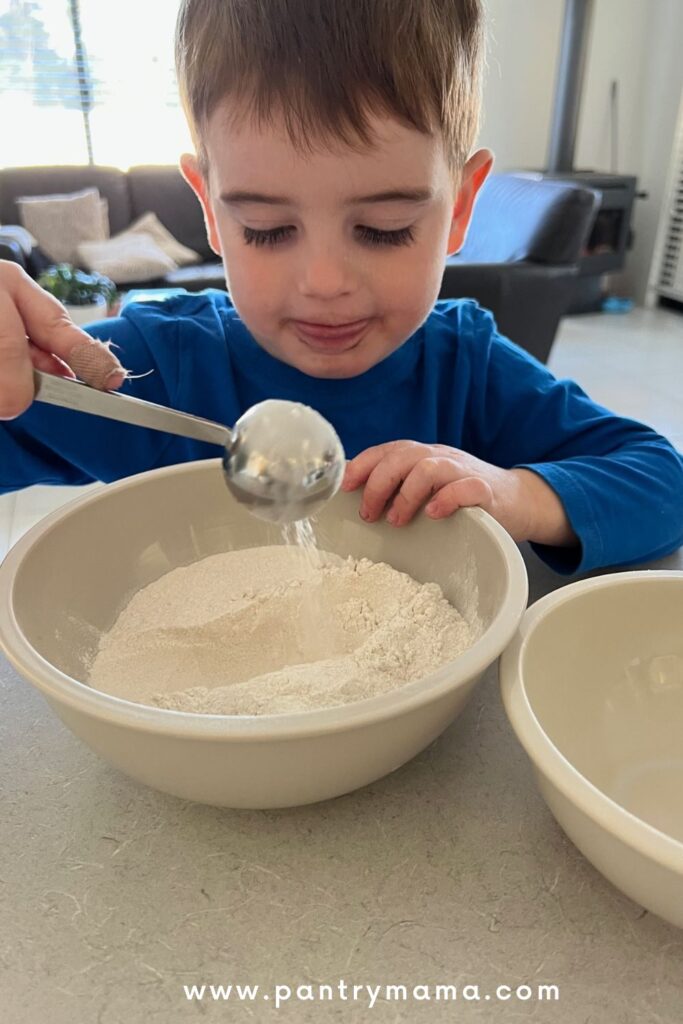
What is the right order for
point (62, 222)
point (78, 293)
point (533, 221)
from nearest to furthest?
point (78, 293) < point (533, 221) < point (62, 222)

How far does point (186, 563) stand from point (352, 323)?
25 cm

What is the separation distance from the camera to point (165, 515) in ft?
2.02

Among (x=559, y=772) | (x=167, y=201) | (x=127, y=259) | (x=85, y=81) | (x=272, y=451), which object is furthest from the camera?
(x=85, y=81)

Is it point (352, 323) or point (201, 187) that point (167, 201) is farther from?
point (352, 323)

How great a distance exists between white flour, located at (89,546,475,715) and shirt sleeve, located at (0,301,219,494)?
28 cm

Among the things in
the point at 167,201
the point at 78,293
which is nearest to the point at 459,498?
the point at 78,293

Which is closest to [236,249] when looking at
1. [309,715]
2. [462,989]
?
[309,715]

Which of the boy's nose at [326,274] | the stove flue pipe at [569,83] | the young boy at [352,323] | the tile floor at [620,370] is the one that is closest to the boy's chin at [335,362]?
the young boy at [352,323]

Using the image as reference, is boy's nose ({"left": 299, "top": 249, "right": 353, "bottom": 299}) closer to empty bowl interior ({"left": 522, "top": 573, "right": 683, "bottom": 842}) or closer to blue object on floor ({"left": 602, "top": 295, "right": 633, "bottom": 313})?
empty bowl interior ({"left": 522, "top": 573, "right": 683, "bottom": 842})

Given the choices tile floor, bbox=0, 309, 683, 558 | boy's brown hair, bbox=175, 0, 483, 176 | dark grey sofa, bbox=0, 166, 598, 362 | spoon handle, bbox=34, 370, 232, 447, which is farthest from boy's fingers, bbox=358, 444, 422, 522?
dark grey sofa, bbox=0, 166, 598, 362

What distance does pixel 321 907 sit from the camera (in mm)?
369

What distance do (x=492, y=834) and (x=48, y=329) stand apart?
1.47 ft

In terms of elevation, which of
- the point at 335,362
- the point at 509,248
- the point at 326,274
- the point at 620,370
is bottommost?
the point at 620,370

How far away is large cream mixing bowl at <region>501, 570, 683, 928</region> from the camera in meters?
0.44
